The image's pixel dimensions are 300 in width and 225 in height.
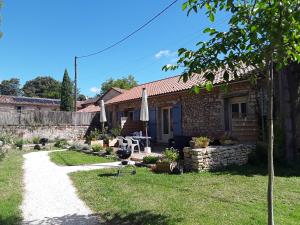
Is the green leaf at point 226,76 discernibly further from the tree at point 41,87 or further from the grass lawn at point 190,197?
the tree at point 41,87

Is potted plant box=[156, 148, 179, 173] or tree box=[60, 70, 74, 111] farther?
tree box=[60, 70, 74, 111]

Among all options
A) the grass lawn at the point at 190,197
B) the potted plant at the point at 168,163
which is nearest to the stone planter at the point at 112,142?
the grass lawn at the point at 190,197

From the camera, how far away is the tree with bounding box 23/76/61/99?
71.9 m

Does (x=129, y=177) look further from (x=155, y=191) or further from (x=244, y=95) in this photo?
(x=244, y=95)

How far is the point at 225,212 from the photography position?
5059mm

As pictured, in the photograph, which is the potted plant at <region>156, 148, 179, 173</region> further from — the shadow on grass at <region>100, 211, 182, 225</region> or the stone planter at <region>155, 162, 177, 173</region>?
the shadow on grass at <region>100, 211, 182, 225</region>

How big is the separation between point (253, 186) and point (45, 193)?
178 inches

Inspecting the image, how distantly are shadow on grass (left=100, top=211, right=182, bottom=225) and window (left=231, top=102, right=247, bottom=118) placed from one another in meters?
7.51

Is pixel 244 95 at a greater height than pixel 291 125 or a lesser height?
greater

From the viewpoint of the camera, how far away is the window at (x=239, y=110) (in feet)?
38.5

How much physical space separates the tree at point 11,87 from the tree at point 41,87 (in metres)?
3.24

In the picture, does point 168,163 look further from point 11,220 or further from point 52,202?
point 11,220

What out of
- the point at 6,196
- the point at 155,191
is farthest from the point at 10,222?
the point at 155,191

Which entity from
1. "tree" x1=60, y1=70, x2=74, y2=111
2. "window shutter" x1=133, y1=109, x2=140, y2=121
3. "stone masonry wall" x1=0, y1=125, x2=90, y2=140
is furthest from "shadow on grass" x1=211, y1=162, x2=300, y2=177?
"tree" x1=60, y1=70, x2=74, y2=111
